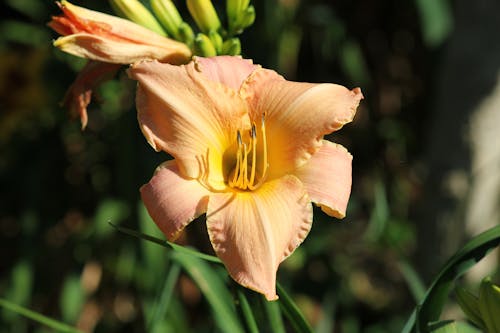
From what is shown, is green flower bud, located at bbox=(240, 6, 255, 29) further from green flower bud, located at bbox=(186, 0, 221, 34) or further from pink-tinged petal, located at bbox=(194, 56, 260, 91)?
pink-tinged petal, located at bbox=(194, 56, 260, 91)

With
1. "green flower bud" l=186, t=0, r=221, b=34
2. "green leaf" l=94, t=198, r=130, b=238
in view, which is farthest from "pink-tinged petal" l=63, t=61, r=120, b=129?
"green leaf" l=94, t=198, r=130, b=238

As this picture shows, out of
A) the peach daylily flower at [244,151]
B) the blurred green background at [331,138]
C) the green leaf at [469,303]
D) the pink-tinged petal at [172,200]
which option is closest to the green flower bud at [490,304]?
the green leaf at [469,303]

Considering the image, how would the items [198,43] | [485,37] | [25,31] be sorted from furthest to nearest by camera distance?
[25,31], [485,37], [198,43]

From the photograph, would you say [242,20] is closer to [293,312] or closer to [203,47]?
[203,47]

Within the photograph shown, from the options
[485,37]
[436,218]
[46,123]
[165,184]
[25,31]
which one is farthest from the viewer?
[25,31]

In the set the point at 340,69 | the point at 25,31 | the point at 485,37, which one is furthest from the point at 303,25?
the point at 25,31

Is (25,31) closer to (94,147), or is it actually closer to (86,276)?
(94,147)

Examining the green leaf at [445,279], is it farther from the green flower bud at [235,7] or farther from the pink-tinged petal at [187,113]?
the green flower bud at [235,7]

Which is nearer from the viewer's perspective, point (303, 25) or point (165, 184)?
point (165, 184)
